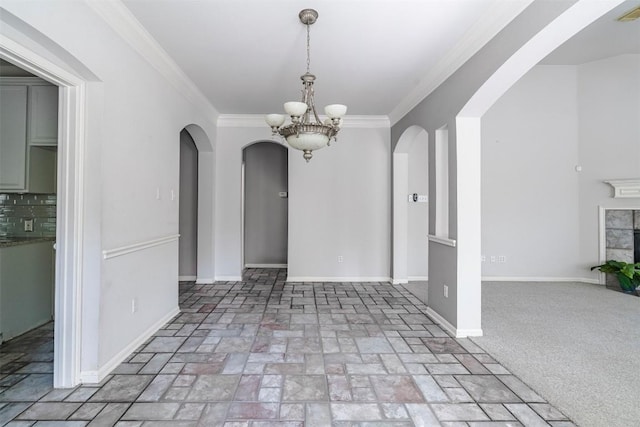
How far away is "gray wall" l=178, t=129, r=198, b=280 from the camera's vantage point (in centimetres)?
541

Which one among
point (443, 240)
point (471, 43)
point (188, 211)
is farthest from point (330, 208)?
point (471, 43)

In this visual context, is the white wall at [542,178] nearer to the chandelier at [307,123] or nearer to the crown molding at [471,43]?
the crown molding at [471,43]

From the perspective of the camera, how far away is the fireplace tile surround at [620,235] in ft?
16.3

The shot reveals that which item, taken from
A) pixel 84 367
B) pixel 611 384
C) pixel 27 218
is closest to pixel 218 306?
pixel 84 367

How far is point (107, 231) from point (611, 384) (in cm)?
394

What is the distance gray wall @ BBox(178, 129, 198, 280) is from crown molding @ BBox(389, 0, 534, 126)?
3.90 meters

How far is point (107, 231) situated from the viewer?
2289mm

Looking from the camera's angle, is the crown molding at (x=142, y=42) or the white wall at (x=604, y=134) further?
the white wall at (x=604, y=134)

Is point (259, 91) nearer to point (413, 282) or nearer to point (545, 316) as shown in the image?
point (413, 282)

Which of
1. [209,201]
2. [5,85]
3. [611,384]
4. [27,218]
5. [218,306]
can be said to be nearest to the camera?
[611,384]

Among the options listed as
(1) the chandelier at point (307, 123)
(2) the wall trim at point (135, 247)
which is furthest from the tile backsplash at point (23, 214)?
(1) the chandelier at point (307, 123)

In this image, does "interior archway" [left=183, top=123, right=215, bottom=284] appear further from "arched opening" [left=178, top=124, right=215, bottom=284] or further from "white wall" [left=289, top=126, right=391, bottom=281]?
"white wall" [left=289, top=126, right=391, bottom=281]

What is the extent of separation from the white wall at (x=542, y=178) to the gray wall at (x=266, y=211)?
4.11 meters

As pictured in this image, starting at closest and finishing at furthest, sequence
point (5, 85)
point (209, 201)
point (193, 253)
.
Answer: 1. point (5, 85)
2. point (209, 201)
3. point (193, 253)
